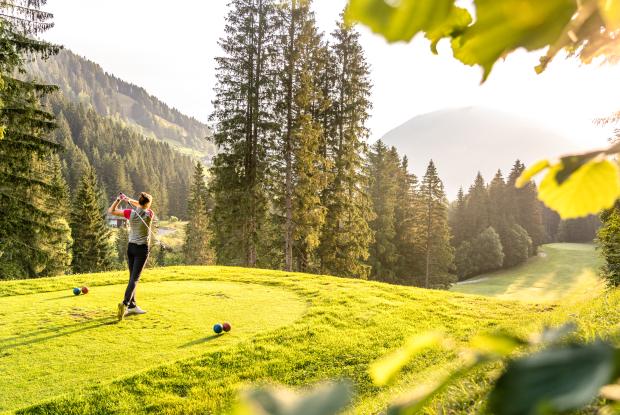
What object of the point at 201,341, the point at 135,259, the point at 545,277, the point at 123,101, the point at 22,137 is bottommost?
the point at 545,277

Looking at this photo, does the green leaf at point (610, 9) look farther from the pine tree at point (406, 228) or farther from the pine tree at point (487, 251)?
the pine tree at point (487, 251)

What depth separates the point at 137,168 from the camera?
87.1 meters

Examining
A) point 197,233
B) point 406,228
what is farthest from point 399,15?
point 197,233

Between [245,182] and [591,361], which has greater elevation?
[245,182]

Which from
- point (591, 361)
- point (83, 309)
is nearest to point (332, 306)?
point (83, 309)

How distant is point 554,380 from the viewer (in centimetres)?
19

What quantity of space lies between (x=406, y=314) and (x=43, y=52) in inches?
553

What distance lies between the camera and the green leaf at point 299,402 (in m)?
0.20

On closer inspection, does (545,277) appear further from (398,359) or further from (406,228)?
(398,359)

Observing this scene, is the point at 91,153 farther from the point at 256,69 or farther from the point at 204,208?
the point at 256,69

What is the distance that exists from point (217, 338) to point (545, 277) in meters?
40.1

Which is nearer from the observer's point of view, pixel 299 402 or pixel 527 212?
pixel 299 402

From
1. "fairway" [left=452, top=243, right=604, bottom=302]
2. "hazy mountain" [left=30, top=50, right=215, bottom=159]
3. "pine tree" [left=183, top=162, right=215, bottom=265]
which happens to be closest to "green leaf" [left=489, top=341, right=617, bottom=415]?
"fairway" [left=452, top=243, right=604, bottom=302]

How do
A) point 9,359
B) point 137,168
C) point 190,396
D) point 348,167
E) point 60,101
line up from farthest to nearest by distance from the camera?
point 60,101, point 137,168, point 348,167, point 9,359, point 190,396
